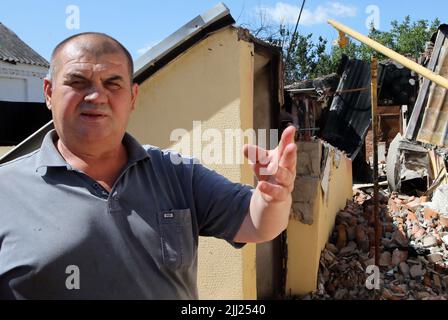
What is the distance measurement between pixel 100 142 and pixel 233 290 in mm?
2105

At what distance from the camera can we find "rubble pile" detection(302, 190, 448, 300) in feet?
16.5

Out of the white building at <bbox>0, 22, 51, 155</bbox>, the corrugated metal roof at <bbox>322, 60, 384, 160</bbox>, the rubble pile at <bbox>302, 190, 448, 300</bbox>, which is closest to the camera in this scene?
the rubble pile at <bbox>302, 190, 448, 300</bbox>

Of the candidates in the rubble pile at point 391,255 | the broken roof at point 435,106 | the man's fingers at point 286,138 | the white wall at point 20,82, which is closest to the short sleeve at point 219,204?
the man's fingers at point 286,138

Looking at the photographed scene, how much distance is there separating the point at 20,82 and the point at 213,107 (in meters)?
14.5

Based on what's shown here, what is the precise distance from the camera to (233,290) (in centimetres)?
329

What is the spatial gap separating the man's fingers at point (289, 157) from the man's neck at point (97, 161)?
58 cm

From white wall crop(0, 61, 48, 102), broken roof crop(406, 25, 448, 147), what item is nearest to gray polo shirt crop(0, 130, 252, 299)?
broken roof crop(406, 25, 448, 147)

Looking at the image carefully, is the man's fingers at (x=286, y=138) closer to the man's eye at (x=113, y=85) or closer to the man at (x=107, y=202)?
the man at (x=107, y=202)

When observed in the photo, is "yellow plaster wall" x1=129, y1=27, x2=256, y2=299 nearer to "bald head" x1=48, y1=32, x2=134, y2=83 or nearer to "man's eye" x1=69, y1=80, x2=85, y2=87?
"bald head" x1=48, y1=32, x2=134, y2=83

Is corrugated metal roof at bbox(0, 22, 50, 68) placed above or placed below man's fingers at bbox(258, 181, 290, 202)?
above

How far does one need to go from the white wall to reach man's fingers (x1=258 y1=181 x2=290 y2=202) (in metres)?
15.6

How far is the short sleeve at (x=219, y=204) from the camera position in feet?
5.13

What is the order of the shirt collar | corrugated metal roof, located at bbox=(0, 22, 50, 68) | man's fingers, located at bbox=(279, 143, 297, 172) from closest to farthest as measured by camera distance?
man's fingers, located at bbox=(279, 143, 297, 172)
the shirt collar
corrugated metal roof, located at bbox=(0, 22, 50, 68)
